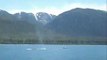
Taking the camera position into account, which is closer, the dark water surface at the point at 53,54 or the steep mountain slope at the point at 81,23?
the dark water surface at the point at 53,54

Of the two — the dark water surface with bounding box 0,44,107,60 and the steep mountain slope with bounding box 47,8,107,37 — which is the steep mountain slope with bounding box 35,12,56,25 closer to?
the steep mountain slope with bounding box 47,8,107,37

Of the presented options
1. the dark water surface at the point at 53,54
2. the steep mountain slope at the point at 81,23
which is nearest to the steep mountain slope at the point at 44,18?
the steep mountain slope at the point at 81,23

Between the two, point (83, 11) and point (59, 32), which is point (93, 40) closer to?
point (59, 32)

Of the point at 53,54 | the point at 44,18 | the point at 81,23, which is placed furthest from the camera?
the point at 44,18

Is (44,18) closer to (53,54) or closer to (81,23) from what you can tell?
(81,23)

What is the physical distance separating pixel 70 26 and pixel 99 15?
23.4 ft

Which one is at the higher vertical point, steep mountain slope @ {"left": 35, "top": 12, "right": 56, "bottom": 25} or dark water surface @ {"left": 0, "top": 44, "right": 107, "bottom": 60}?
steep mountain slope @ {"left": 35, "top": 12, "right": 56, "bottom": 25}

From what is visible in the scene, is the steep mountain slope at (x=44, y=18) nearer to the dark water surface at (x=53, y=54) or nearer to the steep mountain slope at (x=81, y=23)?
the steep mountain slope at (x=81, y=23)

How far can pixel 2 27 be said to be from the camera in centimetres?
7500

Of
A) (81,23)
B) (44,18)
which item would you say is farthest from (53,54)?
(44,18)

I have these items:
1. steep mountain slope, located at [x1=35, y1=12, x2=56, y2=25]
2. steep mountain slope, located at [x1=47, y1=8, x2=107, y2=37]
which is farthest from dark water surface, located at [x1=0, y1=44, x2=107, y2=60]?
steep mountain slope, located at [x1=35, y1=12, x2=56, y2=25]

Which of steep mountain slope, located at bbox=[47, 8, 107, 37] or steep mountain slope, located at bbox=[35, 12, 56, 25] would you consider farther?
steep mountain slope, located at bbox=[35, 12, 56, 25]

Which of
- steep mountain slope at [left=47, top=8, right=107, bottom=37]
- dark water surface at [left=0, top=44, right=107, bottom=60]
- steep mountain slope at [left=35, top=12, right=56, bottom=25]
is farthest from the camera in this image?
steep mountain slope at [left=35, top=12, right=56, bottom=25]

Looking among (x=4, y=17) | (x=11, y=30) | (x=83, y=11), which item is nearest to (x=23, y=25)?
(x=11, y=30)
